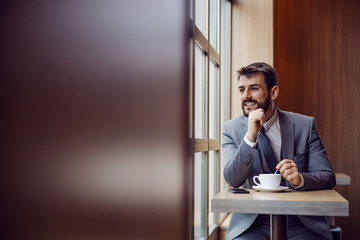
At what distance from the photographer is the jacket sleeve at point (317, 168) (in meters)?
1.85

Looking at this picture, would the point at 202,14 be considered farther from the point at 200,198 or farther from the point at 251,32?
the point at 251,32

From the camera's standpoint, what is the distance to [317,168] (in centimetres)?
202

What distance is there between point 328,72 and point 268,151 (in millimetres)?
3179

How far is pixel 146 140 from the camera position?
1437 millimetres

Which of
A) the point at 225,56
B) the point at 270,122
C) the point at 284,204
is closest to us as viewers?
the point at 284,204

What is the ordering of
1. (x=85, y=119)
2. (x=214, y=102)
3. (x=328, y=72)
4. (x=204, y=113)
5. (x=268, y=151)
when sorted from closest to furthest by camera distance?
(x=85, y=119), (x=268, y=151), (x=204, y=113), (x=214, y=102), (x=328, y=72)

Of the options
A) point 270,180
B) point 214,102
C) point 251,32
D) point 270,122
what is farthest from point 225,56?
A: point 270,180

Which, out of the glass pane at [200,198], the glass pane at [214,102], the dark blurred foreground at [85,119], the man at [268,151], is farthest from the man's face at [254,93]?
the glass pane at [214,102]

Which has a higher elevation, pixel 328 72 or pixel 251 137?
pixel 328 72

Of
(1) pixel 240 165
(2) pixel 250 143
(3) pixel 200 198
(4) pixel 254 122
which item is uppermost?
(4) pixel 254 122

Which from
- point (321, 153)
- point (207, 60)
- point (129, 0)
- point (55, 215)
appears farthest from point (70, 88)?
point (207, 60)

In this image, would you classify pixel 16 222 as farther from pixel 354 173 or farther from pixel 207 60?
pixel 354 173

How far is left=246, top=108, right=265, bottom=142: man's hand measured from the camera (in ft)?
6.52

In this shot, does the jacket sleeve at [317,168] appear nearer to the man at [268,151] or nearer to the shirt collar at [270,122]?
the man at [268,151]
